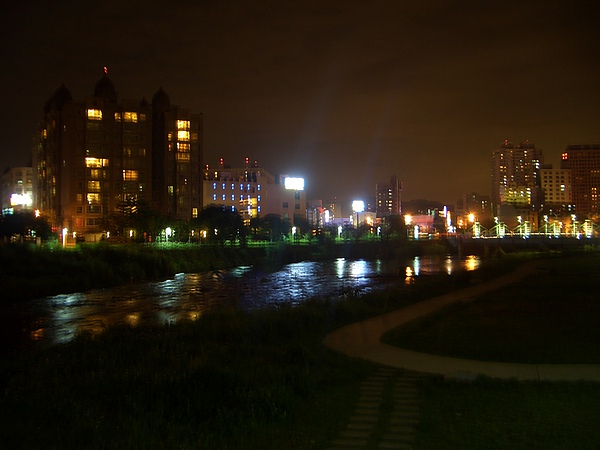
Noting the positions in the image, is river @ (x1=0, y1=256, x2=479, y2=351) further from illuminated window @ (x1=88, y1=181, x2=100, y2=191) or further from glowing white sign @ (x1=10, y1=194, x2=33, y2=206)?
glowing white sign @ (x1=10, y1=194, x2=33, y2=206)

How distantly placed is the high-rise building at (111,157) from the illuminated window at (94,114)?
1.4 inches

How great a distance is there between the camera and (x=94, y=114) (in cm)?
10538

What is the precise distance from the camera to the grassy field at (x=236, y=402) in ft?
29.5

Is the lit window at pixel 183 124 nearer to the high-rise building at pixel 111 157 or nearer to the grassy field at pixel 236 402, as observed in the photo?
the high-rise building at pixel 111 157

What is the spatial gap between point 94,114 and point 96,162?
899cm

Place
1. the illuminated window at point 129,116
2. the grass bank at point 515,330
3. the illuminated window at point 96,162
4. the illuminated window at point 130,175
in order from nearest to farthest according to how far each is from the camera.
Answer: the grass bank at point 515,330, the illuminated window at point 96,162, the illuminated window at point 130,175, the illuminated window at point 129,116

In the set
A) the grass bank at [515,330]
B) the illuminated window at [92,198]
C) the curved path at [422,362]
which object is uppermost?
the illuminated window at [92,198]

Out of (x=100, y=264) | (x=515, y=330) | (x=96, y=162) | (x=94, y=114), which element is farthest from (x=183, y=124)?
(x=515, y=330)

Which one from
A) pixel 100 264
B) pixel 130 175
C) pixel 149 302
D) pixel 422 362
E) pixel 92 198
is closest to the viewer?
pixel 422 362

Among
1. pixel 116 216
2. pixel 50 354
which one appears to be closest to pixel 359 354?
pixel 50 354

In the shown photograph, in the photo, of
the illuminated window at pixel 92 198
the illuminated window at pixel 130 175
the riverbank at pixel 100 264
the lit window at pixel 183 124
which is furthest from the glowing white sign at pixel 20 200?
the riverbank at pixel 100 264

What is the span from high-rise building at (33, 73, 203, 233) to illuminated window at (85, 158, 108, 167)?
169 mm

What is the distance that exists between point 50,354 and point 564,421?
1294 centimetres

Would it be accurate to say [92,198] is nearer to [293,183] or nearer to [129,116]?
[129,116]
